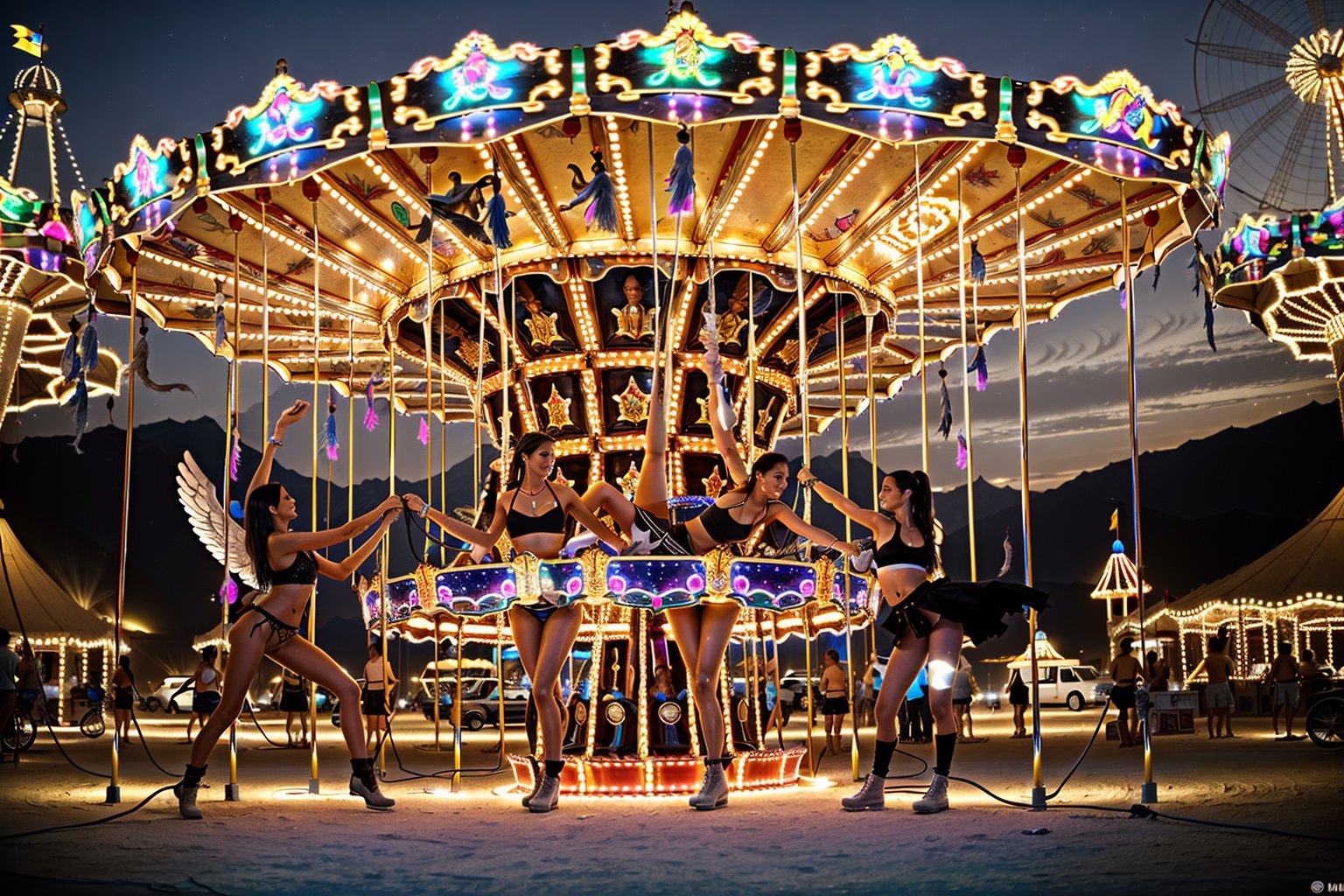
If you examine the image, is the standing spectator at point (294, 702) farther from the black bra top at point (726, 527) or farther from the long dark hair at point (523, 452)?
the black bra top at point (726, 527)

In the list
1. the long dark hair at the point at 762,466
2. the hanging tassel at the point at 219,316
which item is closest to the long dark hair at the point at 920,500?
the long dark hair at the point at 762,466

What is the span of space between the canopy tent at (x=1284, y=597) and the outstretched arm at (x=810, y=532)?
26.4 m

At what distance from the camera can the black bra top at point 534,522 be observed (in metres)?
10.6

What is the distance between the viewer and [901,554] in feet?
32.4

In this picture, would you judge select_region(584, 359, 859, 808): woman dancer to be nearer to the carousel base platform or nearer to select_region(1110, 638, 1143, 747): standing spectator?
the carousel base platform

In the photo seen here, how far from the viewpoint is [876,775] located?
9.87m

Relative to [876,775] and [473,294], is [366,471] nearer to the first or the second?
[473,294]

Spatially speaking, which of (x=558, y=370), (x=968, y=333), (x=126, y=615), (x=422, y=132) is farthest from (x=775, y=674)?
(x=126, y=615)

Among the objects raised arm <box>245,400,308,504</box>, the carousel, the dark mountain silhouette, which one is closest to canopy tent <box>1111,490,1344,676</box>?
the carousel

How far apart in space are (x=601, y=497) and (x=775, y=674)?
23.7ft

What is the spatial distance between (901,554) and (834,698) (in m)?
11.4

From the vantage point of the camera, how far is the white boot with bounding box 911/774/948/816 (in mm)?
9312

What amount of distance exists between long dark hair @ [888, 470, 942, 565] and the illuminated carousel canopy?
2618 millimetres

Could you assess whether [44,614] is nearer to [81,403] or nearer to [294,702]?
[294,702]
